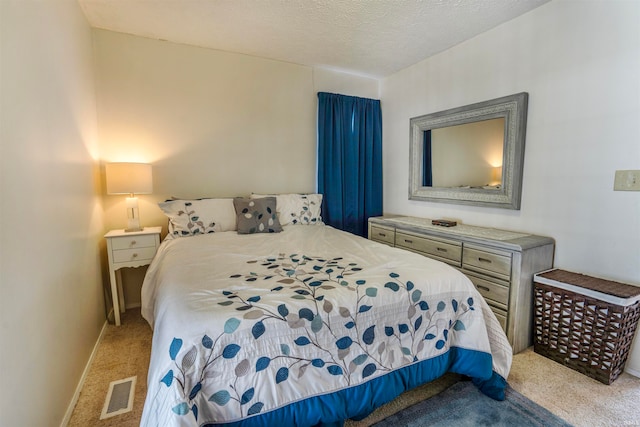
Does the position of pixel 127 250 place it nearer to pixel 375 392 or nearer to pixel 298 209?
pixel 298 209

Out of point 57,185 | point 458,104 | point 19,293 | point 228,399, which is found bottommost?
point 228,399

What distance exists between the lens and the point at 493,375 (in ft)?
5.32

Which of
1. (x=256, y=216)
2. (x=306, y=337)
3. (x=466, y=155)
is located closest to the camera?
(x=306, y=337)

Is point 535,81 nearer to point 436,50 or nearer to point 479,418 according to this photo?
point 436,50

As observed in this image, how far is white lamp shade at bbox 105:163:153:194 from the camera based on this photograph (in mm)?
2410

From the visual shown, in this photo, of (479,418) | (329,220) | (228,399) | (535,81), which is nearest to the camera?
(228,399)

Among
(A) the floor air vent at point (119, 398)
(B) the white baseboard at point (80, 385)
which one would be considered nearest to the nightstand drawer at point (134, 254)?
(B) the white baseboard at point (80, 385)

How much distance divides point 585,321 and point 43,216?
3027mm

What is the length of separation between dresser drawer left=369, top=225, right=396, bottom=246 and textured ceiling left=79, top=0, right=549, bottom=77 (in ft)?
5.89

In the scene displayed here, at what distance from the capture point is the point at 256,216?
2729 millimetres

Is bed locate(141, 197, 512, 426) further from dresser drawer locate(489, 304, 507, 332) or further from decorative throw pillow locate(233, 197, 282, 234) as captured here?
decorative throw pillow locate(233, 197, 282, 234)

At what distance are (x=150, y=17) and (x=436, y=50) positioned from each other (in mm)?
2561

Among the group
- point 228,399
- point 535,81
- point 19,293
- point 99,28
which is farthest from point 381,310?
point 99,28

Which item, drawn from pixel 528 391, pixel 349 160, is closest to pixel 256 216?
pixel 349 160
